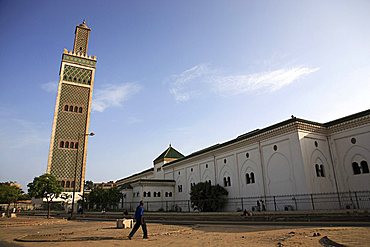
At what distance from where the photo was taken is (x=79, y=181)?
4638 cm

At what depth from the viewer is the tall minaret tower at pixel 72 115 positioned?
4566 centimetres

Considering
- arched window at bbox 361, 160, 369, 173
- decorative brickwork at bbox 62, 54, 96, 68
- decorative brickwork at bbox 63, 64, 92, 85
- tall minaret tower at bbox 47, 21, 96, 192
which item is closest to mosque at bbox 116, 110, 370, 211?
arched window at bbox 361, 160, 369, 173

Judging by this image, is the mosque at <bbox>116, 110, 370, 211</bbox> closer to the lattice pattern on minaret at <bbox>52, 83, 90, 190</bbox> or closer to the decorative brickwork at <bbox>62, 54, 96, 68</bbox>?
the lattice pattern on minaret at <bbox>52, 83, 90, 190</bbox>

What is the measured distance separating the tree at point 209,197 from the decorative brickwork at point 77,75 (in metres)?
34.2

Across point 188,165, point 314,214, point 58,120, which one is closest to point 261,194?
point 314,214

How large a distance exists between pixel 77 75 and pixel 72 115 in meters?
8.93

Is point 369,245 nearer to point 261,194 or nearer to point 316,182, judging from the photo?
point 316,182

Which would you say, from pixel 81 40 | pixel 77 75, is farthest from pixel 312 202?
pixel 81 40

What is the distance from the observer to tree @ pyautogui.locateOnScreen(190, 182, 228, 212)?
3152cm

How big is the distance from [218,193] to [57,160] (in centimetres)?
2971

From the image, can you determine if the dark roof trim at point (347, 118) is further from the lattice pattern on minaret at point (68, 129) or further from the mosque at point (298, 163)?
the lattice pattern on minaret at point (68, 129)

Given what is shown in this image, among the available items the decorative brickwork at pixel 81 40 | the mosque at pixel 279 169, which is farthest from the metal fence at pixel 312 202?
the decorative brickwork at pixel 81 40

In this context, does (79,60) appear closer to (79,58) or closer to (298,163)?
(79,58)

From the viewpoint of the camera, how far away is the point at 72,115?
49406 millimetres
